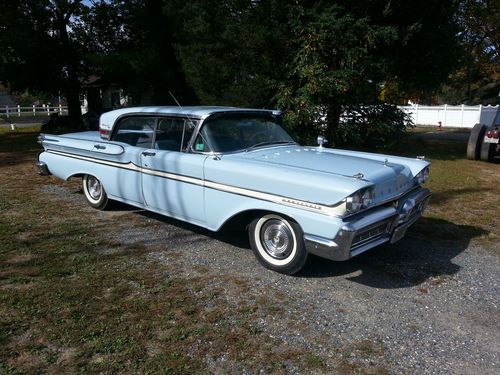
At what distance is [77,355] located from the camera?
2938 millimetres

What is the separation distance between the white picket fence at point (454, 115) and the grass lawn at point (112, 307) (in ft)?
81.1

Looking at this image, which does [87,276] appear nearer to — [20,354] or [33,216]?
[20,354]

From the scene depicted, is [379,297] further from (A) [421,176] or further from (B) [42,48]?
(B) [42,48]

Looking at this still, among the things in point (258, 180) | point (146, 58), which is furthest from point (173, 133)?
point (146, 58)

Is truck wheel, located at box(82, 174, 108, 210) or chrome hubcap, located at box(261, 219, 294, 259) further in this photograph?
truck wheel, located at box(82, 174, 108, 210)

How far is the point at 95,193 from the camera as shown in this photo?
641 cm

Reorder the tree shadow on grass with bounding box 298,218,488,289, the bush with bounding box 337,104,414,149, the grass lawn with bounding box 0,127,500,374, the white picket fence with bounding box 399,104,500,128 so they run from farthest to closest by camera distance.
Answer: the white picket fence with bounding box 399,104,500,128 < the bush with bounding box 337,104,414,149 < the tree shadow on grass with bounding box 298,218,488,289 < the grass lawn with bounding box 0,127,500,374

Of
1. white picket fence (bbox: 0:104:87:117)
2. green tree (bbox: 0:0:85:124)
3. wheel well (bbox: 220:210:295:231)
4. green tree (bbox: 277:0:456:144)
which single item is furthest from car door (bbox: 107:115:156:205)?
white picket fence (bbox: 0:104:87:117)

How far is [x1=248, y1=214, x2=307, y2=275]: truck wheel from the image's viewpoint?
4.01m

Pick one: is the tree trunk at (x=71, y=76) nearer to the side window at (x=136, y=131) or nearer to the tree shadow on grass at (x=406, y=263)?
the side window at (x=136, y=131)

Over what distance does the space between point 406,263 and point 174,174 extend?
2.61 m

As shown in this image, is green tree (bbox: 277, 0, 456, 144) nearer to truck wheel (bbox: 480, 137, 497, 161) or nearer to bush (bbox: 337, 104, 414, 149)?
bush (bbox: 337, 104, 414, 149)

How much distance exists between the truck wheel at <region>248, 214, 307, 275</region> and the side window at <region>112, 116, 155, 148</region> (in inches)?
74.2

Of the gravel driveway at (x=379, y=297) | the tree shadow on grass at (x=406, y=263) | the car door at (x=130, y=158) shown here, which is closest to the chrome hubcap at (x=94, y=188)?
the car door at (x=130, y=158)
